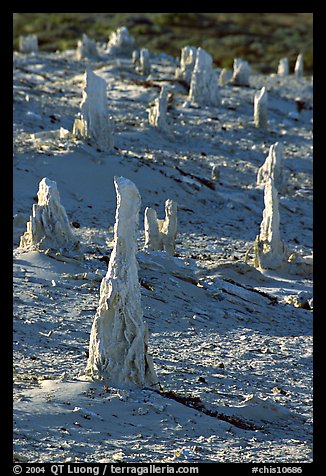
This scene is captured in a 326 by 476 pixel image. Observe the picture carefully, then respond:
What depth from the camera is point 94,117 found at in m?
27.5

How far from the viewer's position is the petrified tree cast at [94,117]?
27.4 metres

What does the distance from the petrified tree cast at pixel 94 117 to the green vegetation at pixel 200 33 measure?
112 feet

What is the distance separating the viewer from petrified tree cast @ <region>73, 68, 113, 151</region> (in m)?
27.4

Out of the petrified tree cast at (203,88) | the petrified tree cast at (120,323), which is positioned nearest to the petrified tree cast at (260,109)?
the petrified tree cast at (203,88)

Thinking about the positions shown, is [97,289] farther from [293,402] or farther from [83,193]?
[83,193]

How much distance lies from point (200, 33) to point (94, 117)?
45.7 metres

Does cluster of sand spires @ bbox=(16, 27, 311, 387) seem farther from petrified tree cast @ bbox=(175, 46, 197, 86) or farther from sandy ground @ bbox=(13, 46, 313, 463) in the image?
petrified tree cast @ bbox=(175, 46, 197, 86)

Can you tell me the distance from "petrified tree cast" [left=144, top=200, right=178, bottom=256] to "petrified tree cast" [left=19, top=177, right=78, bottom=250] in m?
2.63

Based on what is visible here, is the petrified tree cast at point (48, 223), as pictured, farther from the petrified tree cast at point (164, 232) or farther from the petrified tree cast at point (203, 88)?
the petrified tree cast at point (203, 88)

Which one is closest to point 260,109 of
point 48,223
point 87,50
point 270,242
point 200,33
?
point 87,50

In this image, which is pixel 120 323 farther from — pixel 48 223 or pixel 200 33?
pixel 200 33

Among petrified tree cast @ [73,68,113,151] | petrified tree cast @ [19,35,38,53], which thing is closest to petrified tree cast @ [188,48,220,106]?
petrified tree cast @ [73,68,113,151]

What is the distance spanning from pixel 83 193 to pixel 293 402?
1360 centimetres
